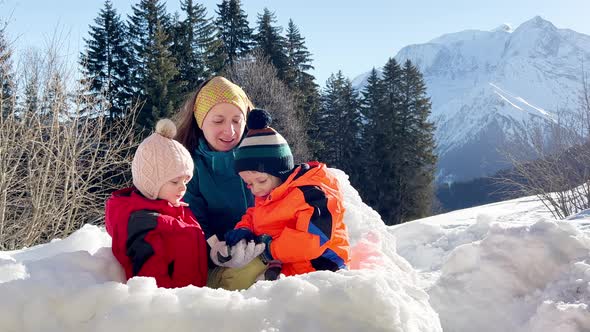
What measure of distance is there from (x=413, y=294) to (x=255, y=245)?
37.9 inches

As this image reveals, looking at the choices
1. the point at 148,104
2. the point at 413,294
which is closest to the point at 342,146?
the point at 148,104

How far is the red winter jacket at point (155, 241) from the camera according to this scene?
6.54ft

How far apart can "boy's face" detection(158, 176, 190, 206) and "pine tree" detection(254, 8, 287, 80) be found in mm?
24558

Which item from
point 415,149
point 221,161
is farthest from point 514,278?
point 415,149

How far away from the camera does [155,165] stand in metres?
2.25

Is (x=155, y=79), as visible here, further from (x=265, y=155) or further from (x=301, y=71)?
(x=265, y=155)

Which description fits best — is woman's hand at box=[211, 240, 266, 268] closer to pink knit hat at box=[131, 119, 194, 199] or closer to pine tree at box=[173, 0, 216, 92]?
pink knit hat at box=[131, 119, 194, 199]

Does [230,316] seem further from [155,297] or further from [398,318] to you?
[398,318]

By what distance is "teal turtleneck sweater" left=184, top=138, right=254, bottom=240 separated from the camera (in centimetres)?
307

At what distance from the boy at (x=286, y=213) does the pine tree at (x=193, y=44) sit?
70.6 feet

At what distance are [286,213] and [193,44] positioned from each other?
23.6 metres

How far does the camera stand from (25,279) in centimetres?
146

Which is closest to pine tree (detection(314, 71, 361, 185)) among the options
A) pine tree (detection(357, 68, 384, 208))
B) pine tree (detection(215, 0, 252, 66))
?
pine tree (detection(357, 68, 384, 208))

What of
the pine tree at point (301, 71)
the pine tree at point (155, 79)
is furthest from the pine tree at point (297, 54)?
the pine tree at point (155, 79)
